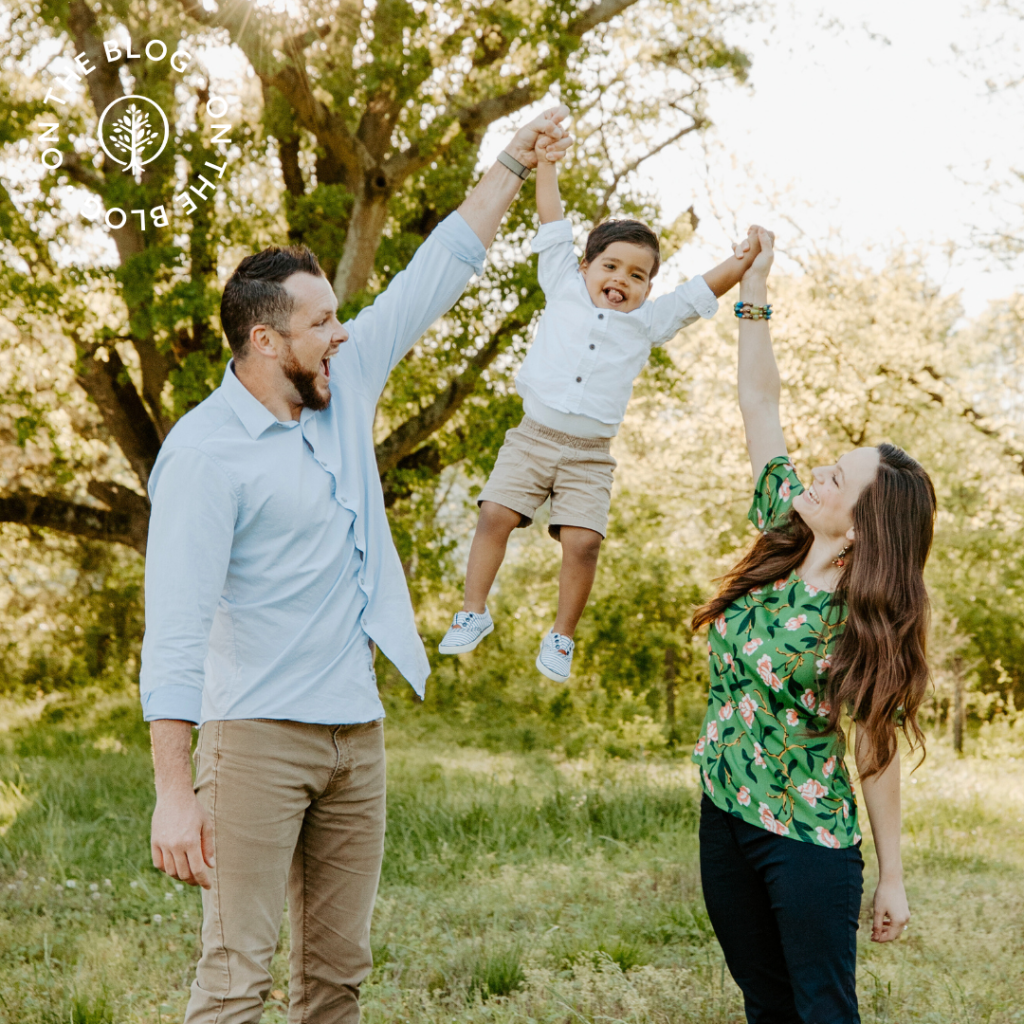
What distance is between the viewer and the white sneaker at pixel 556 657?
3479 mm

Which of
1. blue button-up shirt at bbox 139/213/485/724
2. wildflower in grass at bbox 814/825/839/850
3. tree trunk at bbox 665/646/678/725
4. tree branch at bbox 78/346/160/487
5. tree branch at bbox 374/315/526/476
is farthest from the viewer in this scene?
tree trunk at bbox 665/646/678/725

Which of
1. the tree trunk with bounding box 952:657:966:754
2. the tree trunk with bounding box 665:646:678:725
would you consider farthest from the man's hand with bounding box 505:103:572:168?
the tree trunk with bounding box 665:646:678:725

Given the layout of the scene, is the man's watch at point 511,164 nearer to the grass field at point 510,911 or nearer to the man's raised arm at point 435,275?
the man's raised arm at point 435,275

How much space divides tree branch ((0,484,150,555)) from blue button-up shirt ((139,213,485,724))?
9371mm

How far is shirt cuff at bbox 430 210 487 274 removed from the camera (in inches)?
111

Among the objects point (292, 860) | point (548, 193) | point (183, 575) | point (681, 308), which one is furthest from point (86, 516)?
point (183, 575)

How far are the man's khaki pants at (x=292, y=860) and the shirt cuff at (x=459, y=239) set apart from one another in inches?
51.2

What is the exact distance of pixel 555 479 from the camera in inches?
141

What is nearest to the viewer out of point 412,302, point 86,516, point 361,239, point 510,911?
point 412,302

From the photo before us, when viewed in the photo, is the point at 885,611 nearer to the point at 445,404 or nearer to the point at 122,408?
A: the point at 445,404

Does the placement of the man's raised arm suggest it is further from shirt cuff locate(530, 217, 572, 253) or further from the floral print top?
the floral print top

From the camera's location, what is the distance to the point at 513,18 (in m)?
7.81

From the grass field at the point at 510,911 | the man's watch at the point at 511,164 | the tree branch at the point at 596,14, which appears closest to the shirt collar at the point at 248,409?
the man's watch at the point at 511,164

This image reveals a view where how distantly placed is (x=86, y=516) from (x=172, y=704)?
10.3m
